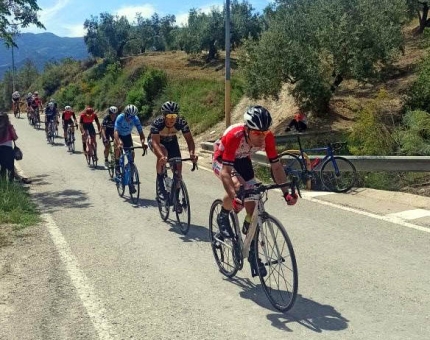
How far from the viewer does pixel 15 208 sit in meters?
9.53

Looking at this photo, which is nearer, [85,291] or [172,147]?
[85,291]

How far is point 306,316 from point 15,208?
21.8 feet

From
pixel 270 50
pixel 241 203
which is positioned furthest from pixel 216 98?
pixel 241 203

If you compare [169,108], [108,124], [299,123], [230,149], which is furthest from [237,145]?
[299,123]

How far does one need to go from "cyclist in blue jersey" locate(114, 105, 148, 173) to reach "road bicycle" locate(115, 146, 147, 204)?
0.82 ft

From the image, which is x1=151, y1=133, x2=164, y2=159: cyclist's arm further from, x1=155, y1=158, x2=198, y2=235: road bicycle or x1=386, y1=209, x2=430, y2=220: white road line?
x1=386, y1=209, x2=430, y2=220: white road line

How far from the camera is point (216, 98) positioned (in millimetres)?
29188

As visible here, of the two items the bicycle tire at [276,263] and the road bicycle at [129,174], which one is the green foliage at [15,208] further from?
the bicycle tire at [276,263]

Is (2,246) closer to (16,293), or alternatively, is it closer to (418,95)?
(16,293)

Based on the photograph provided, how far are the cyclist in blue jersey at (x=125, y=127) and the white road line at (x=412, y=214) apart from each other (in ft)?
17.7

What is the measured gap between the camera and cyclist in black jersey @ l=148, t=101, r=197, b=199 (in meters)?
8.02

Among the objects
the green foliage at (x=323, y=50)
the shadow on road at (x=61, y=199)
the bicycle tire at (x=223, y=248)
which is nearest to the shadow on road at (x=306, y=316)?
the bicycle tire at (x=223, y=248)

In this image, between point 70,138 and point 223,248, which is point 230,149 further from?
point 70,138

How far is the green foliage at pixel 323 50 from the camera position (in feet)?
64.0
